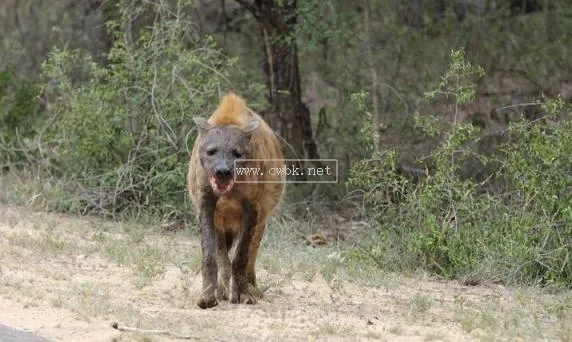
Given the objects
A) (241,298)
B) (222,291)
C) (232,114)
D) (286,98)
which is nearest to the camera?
(241,298)

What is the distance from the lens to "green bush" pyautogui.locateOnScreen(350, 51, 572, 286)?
952 cm

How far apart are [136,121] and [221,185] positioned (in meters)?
4.56

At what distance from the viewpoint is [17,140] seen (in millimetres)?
13500

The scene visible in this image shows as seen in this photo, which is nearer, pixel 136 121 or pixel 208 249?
pixel 208 249

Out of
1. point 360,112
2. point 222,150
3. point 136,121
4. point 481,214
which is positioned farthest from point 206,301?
point 360,112

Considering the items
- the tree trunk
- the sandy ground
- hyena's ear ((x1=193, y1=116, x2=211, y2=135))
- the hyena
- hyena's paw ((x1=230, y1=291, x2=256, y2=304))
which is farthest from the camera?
the tree trunk

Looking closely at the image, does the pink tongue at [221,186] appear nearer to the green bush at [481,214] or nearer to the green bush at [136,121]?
the green bush at [481,214]

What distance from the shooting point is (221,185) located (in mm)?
8039

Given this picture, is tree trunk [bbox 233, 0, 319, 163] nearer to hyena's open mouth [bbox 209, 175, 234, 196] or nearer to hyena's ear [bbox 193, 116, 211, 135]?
hyena's ear [bbox 193, 116, 211, 135]

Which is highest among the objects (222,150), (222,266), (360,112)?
(222,150)

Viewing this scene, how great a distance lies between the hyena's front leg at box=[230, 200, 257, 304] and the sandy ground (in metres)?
0.12

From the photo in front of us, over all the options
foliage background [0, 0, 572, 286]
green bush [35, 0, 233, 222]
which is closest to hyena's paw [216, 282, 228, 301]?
foliage background [0, 0, 572, 286]

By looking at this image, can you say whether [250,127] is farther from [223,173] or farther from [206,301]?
[206,301]

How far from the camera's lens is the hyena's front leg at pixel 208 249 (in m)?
8.01
